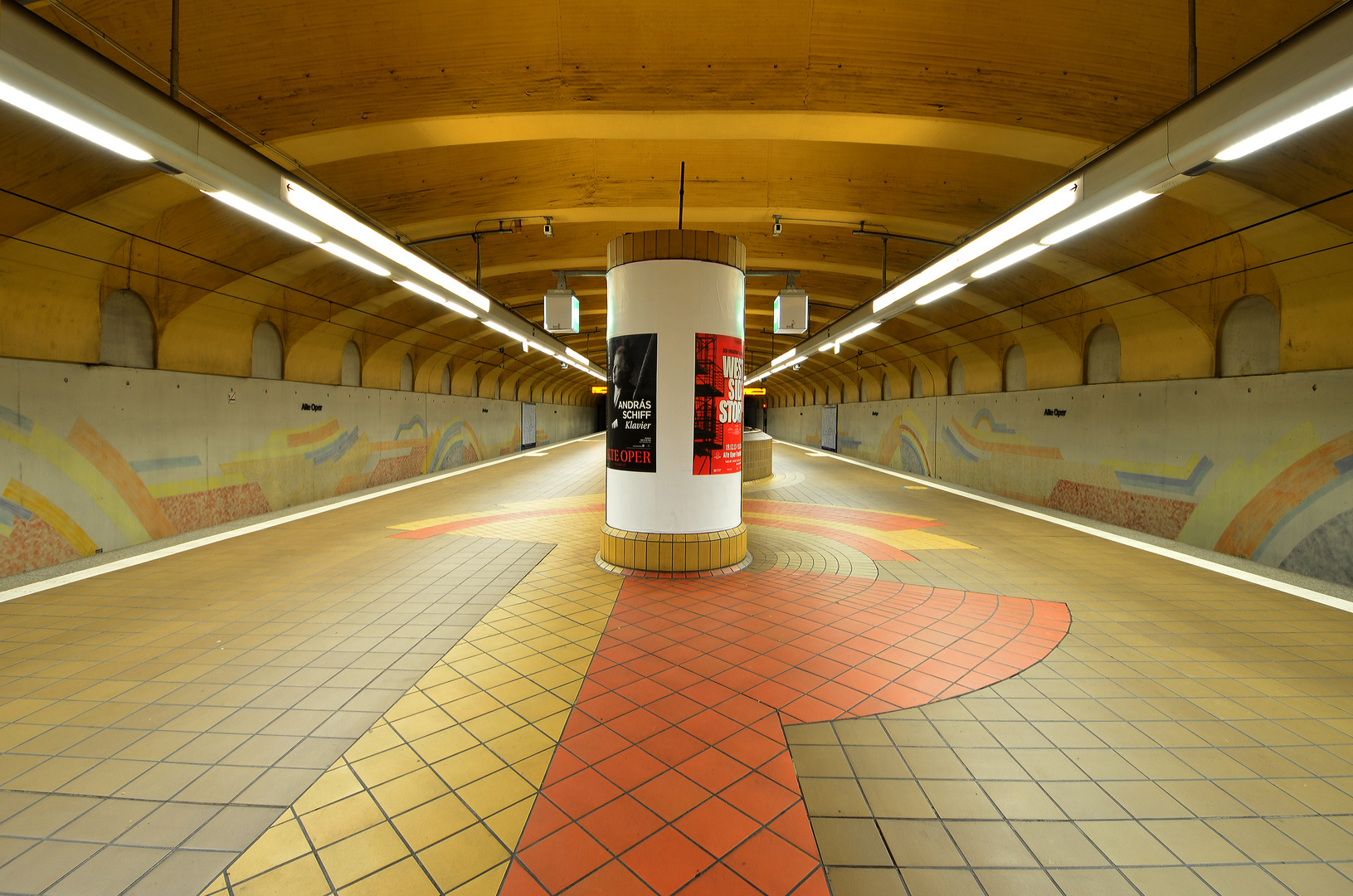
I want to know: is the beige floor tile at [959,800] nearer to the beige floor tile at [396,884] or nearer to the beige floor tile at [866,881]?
the beige floor tile at [866,881]

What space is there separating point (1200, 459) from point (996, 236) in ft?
17.2

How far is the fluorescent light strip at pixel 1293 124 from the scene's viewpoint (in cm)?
237

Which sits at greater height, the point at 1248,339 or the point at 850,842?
the point at 1248,339

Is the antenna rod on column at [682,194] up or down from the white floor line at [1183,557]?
up

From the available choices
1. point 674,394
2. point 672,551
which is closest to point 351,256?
point 674,394

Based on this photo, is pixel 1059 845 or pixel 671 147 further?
pixel 671 147

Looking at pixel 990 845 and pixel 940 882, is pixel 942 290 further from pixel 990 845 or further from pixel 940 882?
pixel 940 882

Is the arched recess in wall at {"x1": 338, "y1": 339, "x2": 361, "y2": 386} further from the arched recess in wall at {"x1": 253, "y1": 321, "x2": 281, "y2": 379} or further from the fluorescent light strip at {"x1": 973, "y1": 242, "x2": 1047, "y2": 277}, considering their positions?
the fluorescent light strip at {"x1": 973, "y1": 242, "x2": 1047, "y2": 277}

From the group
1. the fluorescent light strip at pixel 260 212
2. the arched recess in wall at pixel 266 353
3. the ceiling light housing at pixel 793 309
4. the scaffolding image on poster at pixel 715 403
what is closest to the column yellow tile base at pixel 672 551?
the scaffolding image on poster at pixel 715 403

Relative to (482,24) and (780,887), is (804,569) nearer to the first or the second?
(780,887)

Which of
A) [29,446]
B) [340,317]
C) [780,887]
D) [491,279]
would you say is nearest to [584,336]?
[491,279]

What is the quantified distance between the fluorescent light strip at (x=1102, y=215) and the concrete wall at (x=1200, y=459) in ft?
13.9

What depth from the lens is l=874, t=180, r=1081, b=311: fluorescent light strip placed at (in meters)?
3.93

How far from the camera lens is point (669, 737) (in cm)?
278
